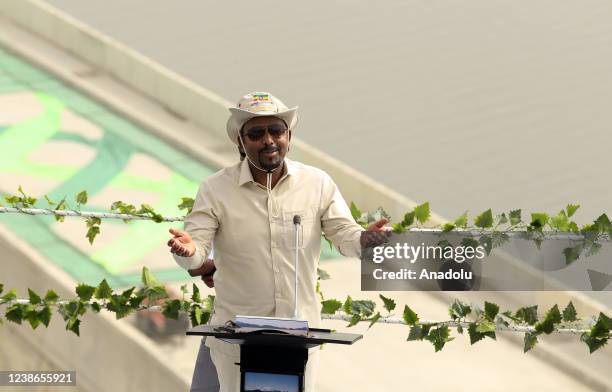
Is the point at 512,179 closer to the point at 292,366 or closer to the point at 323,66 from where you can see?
the point at 323,66

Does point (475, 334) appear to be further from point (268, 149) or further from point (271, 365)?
point (268, 149)

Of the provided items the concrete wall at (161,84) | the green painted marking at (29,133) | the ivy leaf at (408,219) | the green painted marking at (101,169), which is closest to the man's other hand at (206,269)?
the ivy leaf at (408,219)

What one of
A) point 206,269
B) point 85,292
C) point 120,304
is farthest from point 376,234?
point 85,292

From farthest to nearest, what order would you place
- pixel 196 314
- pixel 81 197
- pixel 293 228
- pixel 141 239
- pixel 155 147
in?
1. pixel 155 147
2. pixel 141 239
3. pixel 81 197
4. pixel 196 314
5. pixel 293 228

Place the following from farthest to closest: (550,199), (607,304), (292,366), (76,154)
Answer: (76,154) → (550,199) → (607,304) → (292,366)

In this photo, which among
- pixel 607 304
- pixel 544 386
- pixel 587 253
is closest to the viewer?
pixel 587 253

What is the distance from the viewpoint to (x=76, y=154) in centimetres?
1323

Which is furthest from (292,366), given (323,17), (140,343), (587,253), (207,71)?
(323,17)

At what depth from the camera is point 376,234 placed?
468cm

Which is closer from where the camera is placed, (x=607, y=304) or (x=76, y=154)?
(x=607, y=304)

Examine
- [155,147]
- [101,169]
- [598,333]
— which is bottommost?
[598,333]

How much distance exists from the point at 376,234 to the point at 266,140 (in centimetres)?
51

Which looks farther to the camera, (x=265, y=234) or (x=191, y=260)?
(x=265, y=234)

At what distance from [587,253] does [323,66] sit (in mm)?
10547
